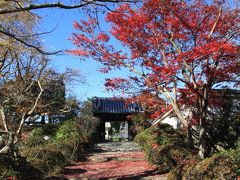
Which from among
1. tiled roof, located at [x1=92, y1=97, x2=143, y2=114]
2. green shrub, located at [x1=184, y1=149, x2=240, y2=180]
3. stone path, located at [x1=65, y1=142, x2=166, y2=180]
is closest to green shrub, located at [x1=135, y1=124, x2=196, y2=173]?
stone path, located at [x1=65, y1=142, x2=166, y2=180]

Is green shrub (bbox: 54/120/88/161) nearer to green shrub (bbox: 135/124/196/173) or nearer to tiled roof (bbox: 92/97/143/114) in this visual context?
green shrub (bbox: 135/124/196/173)

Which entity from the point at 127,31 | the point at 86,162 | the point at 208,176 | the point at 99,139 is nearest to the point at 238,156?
the point at 208,176

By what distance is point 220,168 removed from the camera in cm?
703

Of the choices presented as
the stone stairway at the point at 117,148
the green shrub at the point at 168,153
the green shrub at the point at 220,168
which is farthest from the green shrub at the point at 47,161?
the stone stairway at the point at 117,148

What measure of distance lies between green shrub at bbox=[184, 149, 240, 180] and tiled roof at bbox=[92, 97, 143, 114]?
21910mm

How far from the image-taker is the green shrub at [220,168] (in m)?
6.88

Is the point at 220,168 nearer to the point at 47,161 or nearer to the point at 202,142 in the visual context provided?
the point at 202,142

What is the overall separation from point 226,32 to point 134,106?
19648mm

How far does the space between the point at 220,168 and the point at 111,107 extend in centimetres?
2330

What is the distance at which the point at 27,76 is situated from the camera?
18.0 metres

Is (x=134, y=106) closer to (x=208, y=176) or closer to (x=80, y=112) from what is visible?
(x=80, y=112)

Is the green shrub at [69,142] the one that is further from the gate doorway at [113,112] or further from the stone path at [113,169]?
Answer: the gate doorway at [113,112]

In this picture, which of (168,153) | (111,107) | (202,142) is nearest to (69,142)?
(168,153)

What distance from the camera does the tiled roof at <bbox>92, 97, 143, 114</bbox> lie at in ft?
96.9
